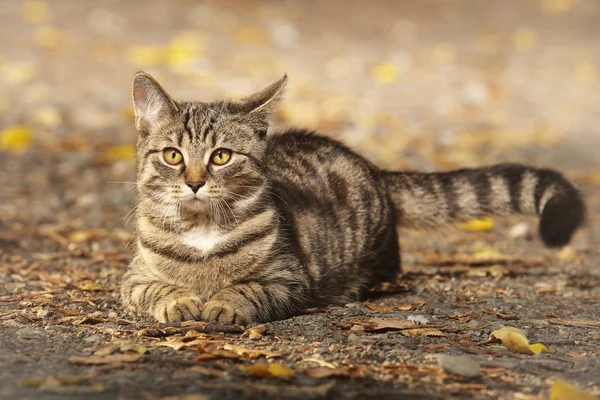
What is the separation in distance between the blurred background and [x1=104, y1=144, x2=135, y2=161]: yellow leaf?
0.01 metres

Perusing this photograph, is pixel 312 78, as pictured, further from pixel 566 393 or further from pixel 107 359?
pixel 566 393

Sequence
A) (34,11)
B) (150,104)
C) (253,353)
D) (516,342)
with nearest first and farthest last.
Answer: (253,353) → (516,342) → (150,104) → (34,11)

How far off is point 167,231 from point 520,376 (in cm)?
198

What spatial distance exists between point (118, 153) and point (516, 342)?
18.5 ft

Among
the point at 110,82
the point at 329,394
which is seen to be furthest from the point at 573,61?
the point at 329,394

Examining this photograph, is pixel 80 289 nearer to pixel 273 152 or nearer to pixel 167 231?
pixel 167 231

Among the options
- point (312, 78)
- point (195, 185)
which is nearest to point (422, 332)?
point (195, 185)

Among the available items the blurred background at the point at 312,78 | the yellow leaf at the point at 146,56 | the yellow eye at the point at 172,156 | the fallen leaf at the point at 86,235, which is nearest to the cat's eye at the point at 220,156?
the yellow eye at the point at 172,156

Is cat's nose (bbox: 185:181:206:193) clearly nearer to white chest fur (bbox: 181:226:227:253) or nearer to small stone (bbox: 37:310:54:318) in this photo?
white chest fur (bbox: 181:226:227:253)

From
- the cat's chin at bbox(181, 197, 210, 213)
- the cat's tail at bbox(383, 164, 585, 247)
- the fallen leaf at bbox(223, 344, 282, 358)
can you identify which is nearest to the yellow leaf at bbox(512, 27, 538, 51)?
the cat's tail at bbox(383, 164, 585, 247)

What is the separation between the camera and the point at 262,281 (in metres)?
4.55

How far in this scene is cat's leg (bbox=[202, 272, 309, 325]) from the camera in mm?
4184

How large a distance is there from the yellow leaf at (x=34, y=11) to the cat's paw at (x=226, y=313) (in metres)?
10.1

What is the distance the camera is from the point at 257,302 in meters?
4.34
